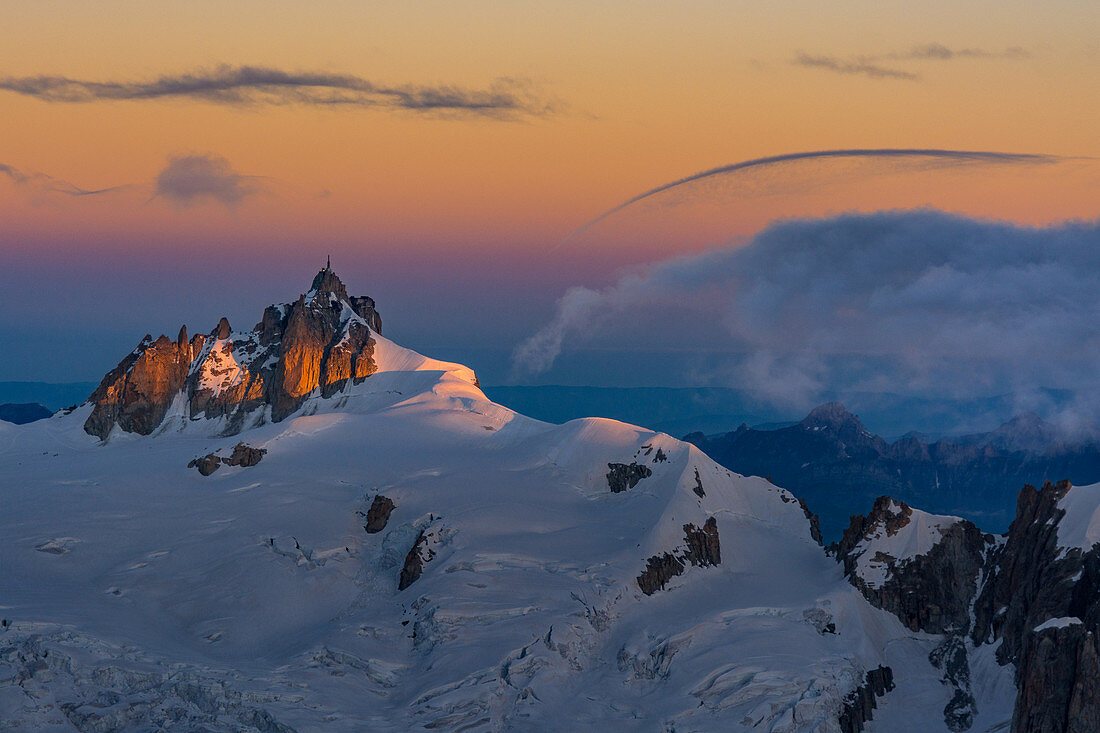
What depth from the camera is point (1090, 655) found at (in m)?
190

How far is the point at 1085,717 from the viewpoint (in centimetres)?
18650

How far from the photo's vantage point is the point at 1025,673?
19825 cm

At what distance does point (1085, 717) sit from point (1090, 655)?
9672 mm

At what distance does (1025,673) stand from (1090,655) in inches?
470

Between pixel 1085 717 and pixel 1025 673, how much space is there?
13.2m
